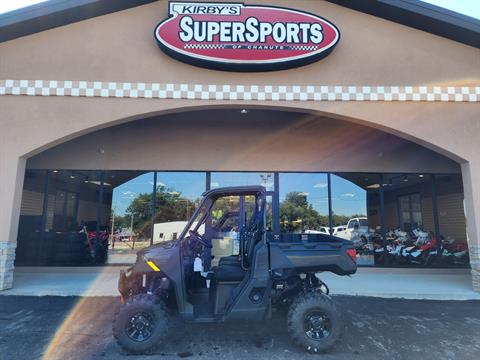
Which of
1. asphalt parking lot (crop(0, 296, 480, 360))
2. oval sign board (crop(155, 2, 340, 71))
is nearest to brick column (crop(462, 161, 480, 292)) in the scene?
asphalt parking lot (crop(0, 296, 480, 360))

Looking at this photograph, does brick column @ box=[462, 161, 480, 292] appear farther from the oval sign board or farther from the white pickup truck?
the oval sign board

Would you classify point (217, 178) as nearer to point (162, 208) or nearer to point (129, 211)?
point (162, 208)

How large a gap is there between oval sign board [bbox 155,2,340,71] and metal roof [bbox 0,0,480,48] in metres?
0.99

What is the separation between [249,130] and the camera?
9.02 meters

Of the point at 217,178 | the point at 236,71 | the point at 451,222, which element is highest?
the point at 236,71

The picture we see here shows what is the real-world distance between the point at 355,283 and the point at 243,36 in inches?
243

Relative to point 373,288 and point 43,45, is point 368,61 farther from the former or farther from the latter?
point 43,45

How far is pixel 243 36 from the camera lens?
6.97m

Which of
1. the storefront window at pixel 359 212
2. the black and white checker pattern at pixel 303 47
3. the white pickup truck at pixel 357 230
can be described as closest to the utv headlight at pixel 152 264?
the black and white checker pattern at pixel 303 47

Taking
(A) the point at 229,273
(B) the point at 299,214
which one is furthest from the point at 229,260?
(B) the point at 299,214

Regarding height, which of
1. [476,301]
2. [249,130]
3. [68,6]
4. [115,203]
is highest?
[68,6]

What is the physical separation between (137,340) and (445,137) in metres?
7.09

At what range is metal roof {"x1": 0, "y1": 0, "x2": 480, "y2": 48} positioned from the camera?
6.82 m

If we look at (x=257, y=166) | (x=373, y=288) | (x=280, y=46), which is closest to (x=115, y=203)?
(x=257, y=166)
